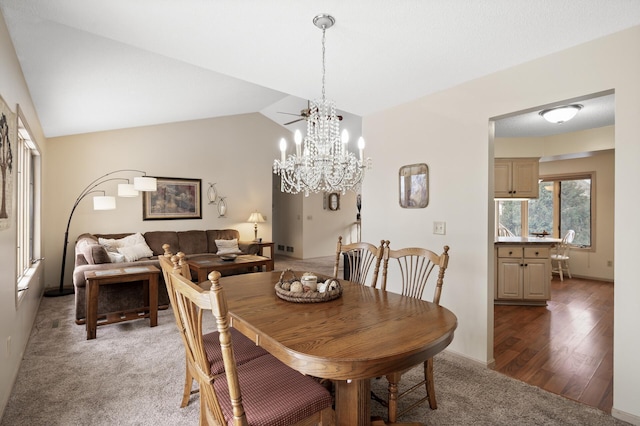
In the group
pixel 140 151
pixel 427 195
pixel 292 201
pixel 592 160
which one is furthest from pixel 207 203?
pixel 592 160

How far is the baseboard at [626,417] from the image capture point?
195cm

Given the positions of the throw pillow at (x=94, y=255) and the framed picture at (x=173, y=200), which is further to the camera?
the framed picture at (x=173, y=200)

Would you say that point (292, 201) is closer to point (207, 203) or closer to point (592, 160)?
point (207, 203)

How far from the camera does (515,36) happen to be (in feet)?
6.93

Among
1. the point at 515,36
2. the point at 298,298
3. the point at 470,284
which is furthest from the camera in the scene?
the point at 470,284

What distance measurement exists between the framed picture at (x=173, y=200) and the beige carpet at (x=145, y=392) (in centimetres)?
325

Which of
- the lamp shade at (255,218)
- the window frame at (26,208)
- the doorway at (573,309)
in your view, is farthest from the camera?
the lamp shade at (255,218)

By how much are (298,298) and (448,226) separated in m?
1.70

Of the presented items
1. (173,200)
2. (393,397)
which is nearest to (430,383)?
(393,397)

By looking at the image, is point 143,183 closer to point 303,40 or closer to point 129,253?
point 129,253

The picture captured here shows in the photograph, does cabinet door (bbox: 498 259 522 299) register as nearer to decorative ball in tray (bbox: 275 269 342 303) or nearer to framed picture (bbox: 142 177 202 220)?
decorative ball in tray (bbox: 275 269 342 303)

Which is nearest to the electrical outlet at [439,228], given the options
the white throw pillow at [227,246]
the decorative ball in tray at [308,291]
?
the decorative ball in tray at [308,291]

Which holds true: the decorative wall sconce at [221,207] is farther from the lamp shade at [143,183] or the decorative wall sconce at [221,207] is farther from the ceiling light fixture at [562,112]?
the ceiling light fixture at [562,112]

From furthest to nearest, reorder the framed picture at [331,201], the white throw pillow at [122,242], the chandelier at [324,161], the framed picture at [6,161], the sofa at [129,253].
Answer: the framed picture at [331,201] < the white throw pillow at [122,242] < the sofa at [129,253] < the chandelier at [324,161] < the framed picture at [6,161]
